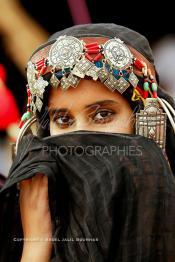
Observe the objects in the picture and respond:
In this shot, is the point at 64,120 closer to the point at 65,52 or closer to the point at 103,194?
the point at 65,52

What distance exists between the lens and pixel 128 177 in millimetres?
1390

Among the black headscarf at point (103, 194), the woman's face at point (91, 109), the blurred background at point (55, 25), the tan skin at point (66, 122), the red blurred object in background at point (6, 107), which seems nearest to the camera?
the black headscarf at point (103, 194)

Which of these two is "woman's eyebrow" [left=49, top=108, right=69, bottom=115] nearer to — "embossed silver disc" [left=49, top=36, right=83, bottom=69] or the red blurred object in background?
"embossed silver disc" [left=49, top=36, right=83, bottom=69]

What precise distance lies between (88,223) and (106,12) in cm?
159

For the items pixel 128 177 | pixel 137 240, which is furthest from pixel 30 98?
pixel 137 240

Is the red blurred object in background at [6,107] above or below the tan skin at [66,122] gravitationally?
above

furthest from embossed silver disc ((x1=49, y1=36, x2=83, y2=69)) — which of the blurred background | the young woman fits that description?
the blurred background

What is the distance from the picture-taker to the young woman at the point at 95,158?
4.49 ft

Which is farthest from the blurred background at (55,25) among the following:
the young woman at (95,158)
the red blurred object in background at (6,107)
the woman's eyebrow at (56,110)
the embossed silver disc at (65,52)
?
the woman's eyebrow at (56,110)

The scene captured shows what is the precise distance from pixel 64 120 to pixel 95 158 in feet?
→ 0.73

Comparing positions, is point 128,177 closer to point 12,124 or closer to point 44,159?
point 44,159

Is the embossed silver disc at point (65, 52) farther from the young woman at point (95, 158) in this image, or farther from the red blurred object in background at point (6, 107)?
the red blurred object in background at point (6, 107)

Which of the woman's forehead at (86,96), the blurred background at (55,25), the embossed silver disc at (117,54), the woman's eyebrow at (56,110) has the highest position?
the blurred background at (55,25)

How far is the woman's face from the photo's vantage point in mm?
1568
